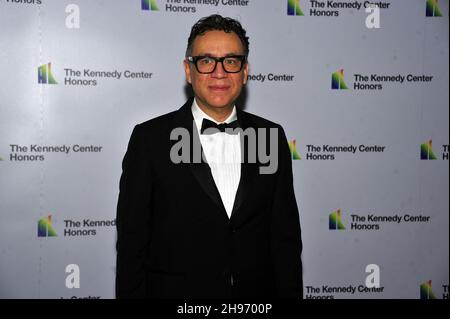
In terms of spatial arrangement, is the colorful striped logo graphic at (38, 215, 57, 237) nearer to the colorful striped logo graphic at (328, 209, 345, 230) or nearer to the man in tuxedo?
the man in tuxedo

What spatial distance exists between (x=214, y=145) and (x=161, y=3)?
1.58m

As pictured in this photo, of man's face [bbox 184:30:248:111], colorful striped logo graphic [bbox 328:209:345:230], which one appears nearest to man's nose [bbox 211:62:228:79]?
man's face [bbox 184:30:248:111]

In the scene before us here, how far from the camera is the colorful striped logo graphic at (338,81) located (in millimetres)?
3203

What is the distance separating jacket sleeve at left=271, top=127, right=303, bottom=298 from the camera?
2002mm

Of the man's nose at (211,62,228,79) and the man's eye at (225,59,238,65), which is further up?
the man's eye at (225,59,238,65)

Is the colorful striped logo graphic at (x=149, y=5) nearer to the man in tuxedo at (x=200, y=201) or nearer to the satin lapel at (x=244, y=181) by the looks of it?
the man in tuxedo at (x=200, y=201)

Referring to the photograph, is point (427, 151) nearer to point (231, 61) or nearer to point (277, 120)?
point (277, 120)

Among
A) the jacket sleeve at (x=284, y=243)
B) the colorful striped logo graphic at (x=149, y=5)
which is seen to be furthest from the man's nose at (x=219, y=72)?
the colorful striped logo graphic at (x=149, y=5)

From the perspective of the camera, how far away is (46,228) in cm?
300

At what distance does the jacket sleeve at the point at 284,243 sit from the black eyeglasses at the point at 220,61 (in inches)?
19.1

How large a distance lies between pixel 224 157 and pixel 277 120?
130 centimetres

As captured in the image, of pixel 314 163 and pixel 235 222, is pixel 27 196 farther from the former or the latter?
pixel 314 163

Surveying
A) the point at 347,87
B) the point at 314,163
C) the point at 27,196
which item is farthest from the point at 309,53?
the point at 27,196

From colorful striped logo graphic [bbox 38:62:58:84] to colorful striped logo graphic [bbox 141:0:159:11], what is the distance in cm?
81
